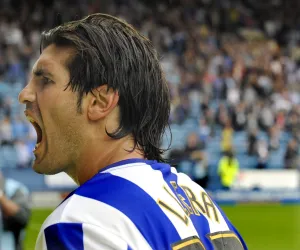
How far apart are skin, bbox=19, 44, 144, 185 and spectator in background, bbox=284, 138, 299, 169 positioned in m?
17.2

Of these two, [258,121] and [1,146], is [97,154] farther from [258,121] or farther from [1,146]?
[258,121]

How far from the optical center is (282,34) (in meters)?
25.9

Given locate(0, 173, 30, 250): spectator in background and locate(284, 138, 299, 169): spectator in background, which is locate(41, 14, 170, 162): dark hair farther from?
locate(284, 138, 299, 169): spectator in background

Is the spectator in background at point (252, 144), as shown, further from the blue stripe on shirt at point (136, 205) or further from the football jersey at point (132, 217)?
the blue stripe on shirt at point (136, 205)

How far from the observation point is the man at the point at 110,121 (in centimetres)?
168

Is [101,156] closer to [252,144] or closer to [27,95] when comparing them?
[27,95]

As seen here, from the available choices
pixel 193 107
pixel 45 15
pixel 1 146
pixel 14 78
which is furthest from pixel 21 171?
pixel 45 15

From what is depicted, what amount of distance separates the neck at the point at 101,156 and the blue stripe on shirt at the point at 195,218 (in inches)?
3.4

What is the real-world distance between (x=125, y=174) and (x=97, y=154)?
0.43 feet

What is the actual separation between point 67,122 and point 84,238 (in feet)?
1.22

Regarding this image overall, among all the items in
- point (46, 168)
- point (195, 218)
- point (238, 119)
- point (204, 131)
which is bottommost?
point (204, 131)

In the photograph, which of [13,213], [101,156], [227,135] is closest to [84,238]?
[101,156]

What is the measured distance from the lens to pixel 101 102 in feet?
5.74

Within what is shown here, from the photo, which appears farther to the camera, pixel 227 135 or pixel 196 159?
pixel 227 135
